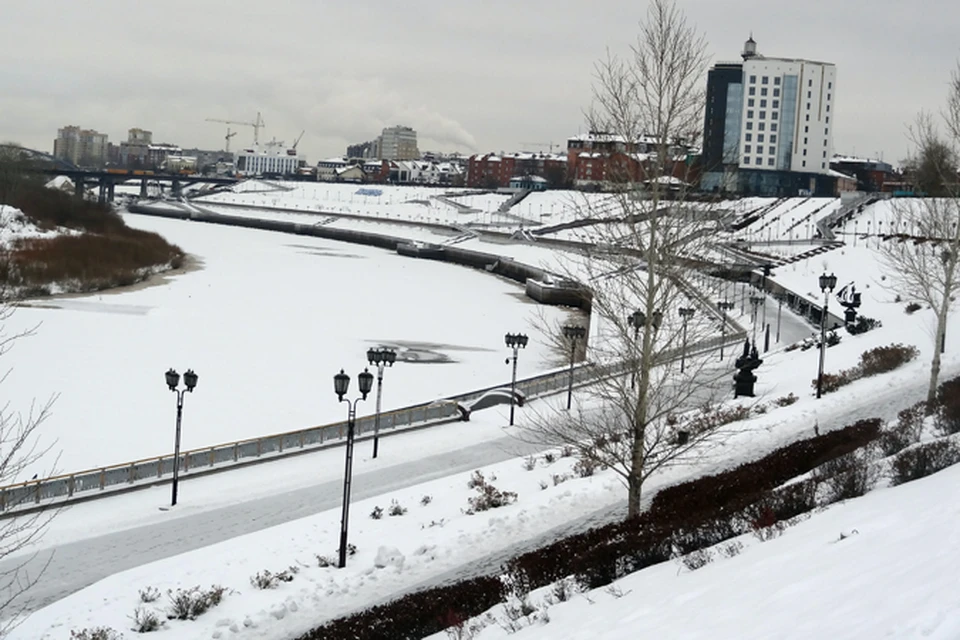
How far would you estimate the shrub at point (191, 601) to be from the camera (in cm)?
1159

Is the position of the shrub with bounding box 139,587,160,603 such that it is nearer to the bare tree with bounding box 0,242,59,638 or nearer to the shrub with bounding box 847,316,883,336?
the bare tree with bounding box 0,242,59,638

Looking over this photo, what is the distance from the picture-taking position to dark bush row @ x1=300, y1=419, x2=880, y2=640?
34.1 ft

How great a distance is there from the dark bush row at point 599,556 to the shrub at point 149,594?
7.56 feet

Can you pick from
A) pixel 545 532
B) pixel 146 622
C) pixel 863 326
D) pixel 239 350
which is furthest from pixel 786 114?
pixel 146 622

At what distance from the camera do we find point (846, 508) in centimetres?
1057

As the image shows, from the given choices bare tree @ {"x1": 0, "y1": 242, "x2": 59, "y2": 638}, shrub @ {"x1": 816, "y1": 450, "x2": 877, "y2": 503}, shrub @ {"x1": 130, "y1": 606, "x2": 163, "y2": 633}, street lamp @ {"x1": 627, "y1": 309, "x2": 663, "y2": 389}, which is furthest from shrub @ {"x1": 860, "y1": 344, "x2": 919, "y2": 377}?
bare tree @ {"x1": 0, "y1": 242, "x2": 59, "y2": 638}

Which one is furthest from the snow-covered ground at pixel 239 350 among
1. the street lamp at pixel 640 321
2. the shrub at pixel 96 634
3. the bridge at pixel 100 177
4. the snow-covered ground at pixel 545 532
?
the bridge at pixel 100 177

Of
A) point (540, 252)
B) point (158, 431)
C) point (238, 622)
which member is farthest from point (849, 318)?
point (540, 252)

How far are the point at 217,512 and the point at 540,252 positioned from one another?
76.1m

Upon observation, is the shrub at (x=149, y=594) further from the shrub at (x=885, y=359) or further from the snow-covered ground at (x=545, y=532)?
the shrub at (x=885, y=359)

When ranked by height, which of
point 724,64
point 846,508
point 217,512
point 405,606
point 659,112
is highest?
point 724,64

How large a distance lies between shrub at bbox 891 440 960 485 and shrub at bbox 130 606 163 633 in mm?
9058

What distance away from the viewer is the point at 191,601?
38.6 feet

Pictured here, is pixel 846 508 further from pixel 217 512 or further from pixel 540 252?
pixel 540 252
